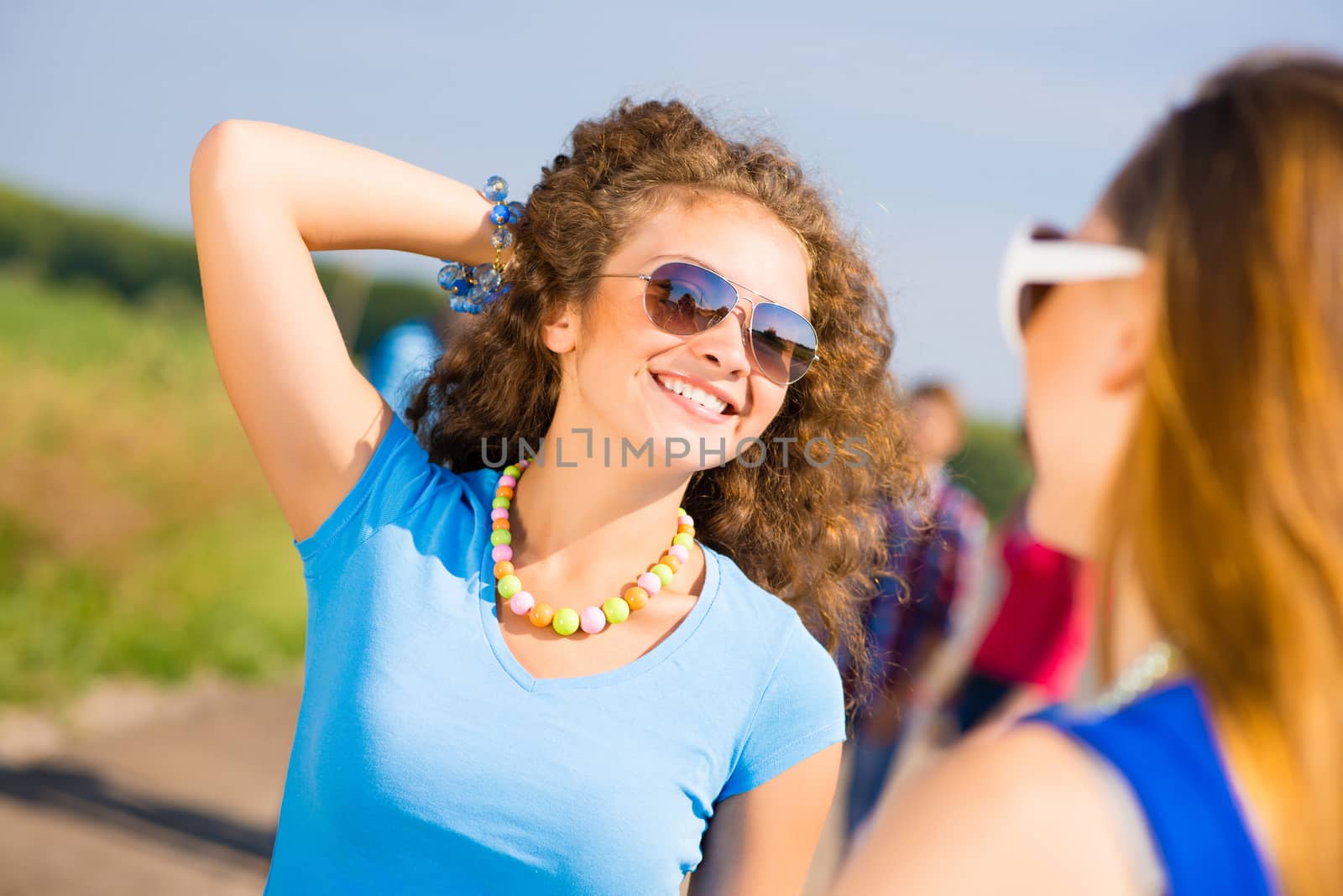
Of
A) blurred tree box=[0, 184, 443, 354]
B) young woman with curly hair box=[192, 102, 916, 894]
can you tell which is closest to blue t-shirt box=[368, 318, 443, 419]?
young woman with curly hair box=[192, 102, 916, 894]

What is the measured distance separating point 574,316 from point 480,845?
90cm

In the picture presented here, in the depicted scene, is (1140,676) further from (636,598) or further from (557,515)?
(557,515)

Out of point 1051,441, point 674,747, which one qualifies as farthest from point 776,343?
point 1051,441

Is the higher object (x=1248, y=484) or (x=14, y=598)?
(x=1248, y=484)

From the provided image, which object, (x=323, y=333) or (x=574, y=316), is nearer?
(x=323, y=333)

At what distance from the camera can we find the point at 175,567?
20.4 ft

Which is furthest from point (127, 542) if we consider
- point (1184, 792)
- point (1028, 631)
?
point (1184, 792)

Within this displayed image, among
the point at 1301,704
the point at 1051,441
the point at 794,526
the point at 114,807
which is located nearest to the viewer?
the point at 1301,704

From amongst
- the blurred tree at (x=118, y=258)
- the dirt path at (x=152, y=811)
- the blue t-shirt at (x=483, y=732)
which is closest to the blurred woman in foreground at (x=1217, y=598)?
the blue t-shirt at (x=483, y=732)

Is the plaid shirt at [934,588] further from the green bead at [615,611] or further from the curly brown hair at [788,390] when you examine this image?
the green bead at [615,611]

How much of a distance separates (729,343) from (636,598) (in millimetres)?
451

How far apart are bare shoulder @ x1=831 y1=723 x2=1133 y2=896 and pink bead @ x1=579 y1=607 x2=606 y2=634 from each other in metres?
0.92

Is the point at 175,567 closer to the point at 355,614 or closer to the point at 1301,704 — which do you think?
the point at 355,614

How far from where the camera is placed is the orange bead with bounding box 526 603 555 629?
5.82 feet
